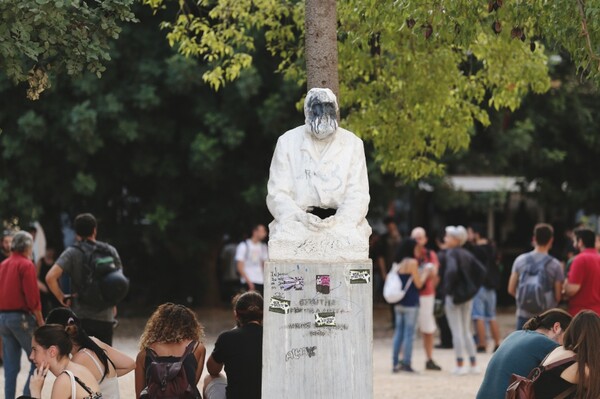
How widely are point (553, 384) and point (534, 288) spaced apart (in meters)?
5.44

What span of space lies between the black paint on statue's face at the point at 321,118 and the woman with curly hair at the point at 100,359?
2043 millimetres

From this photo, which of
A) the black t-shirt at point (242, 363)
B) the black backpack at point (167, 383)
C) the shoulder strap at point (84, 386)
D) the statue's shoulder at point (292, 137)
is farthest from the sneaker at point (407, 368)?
the shoulder strap at point (84, 386)

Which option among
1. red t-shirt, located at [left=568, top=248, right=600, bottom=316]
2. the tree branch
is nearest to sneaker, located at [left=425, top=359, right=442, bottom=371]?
red t-shirt, located at [left=568, top=248, right=600, bottom=316]

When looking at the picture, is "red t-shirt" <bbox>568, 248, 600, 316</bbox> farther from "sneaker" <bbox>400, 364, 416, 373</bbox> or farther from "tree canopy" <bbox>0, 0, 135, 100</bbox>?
"tree canopy" <bbox>0, 0, 135, 100</bbox>

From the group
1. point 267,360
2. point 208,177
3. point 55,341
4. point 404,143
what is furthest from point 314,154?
point 208,177

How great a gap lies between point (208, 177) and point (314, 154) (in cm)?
1357

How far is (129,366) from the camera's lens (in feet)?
29.4

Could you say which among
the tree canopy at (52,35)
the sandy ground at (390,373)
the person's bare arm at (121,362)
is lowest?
the sandy ground at (390,373)

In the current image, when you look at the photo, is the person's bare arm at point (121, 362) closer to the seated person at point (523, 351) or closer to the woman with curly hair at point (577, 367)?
the seated person at point (523, 351)

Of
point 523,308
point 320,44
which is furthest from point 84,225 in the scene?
A: point 523,308

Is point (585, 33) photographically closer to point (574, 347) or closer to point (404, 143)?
point (574, 347)

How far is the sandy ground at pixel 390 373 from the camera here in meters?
14.4

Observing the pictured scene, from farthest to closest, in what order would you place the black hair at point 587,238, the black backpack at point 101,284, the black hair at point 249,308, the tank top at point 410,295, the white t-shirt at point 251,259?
1. the white t-shirt at point 251,259
2. the tank top at point 410,295
3. the black hair at point 587,238
4. the black backpack at point 101,284
5. the black hair at point 249,308

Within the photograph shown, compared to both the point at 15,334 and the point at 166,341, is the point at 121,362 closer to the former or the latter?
the point at 166,341
